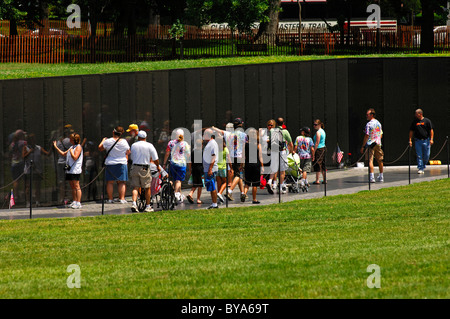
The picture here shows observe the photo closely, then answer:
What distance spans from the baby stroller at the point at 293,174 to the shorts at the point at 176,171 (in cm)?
316

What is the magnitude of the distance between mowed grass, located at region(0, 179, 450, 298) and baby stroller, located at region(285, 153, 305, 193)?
10.0 ft

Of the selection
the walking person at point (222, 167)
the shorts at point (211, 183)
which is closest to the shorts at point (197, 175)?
the walking person at point (222, 167)

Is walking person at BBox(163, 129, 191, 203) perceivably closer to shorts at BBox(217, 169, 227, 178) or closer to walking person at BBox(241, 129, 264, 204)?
shorts at BBox(217, 169, 227, 178)

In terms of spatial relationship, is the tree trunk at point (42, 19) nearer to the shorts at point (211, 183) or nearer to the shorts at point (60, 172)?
the shorts at point (60, 172)

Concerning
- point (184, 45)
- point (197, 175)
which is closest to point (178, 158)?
point (197, 175)

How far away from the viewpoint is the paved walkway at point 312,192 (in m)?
18.5

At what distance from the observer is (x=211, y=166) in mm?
18859

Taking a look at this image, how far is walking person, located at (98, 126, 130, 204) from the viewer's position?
2009 cm

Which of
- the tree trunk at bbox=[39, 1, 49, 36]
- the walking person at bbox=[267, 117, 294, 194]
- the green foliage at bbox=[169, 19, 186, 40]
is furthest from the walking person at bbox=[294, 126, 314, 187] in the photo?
the tree trunk at bbox=[39, 1, 49, 36]

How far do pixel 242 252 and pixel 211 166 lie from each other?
668cm

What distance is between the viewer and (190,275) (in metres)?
10.5

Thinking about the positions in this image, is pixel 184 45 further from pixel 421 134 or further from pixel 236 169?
pixel 236 169

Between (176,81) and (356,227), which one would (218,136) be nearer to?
(176,81)
